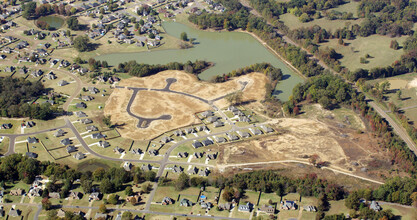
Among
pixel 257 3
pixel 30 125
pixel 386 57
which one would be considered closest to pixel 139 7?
pixel 257 3

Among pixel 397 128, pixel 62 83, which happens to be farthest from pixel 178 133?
pixel 397 128

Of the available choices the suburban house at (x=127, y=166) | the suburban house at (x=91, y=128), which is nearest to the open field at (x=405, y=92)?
the suburban house at (x=127, y=166)

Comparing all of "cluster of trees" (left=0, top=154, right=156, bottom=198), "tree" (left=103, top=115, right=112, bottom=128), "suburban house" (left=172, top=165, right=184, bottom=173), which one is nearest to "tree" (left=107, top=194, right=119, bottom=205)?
"cluster of trees" (left=0, top=154, right=156, bottom=198)

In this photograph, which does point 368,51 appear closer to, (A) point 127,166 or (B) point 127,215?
(A) point 127,166

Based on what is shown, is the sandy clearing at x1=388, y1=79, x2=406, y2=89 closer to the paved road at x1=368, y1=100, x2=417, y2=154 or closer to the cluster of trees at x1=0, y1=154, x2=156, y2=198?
the paved road at x1=368, y1=100, x2=417, y2=154

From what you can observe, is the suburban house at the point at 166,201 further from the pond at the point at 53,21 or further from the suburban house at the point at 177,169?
the pond at the point at 53,21

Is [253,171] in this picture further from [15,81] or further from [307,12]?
[307,12]
